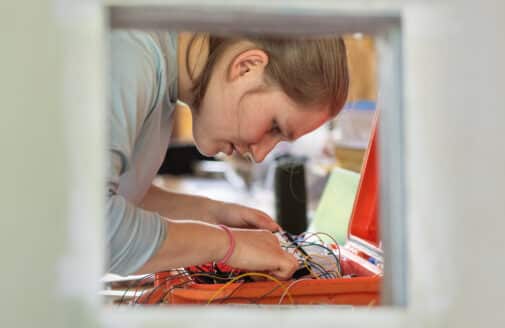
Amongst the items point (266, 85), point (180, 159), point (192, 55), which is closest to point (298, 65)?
point (266, 85)

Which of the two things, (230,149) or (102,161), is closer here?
(102,161)

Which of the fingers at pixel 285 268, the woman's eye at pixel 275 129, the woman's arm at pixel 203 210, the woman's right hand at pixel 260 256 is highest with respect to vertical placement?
the woman's eye at pixel 275 129

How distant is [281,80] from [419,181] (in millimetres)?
496

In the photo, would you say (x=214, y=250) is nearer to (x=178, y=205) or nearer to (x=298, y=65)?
(x=298, y=65)

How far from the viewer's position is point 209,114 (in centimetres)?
105

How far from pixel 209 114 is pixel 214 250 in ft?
0.93

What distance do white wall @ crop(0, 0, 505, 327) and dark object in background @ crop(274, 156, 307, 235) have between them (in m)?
1.31

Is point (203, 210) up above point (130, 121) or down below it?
below

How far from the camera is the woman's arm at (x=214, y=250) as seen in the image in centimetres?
78

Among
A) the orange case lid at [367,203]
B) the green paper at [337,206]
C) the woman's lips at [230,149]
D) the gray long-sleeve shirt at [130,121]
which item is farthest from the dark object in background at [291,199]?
the gray long-sleeve shirt at [130,121]

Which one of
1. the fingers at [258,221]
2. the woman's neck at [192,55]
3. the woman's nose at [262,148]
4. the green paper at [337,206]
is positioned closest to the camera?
the woman's neck at [192,55]

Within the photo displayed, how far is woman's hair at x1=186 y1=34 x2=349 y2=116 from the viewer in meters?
0.97

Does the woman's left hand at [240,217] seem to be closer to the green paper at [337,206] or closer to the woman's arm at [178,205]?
the woman's arm at [178,205]

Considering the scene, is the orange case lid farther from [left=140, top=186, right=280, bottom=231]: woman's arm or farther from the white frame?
the white frame
